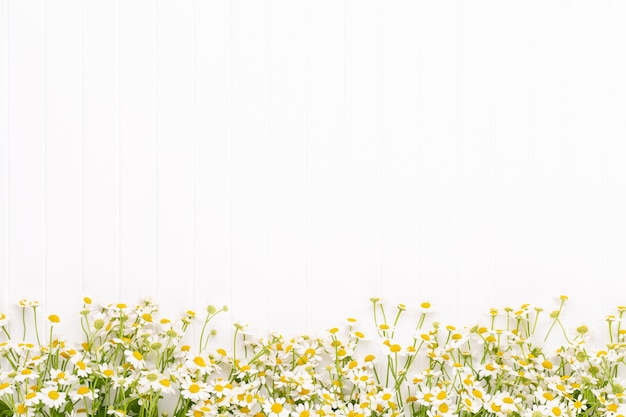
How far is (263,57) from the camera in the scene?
4.78 ft

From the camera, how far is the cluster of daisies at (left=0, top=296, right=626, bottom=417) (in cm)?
134

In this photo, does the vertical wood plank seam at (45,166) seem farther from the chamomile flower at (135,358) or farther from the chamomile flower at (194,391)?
the chamomile flower at (194,391)

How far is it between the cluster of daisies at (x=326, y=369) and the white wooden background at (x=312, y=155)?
0.17 ft

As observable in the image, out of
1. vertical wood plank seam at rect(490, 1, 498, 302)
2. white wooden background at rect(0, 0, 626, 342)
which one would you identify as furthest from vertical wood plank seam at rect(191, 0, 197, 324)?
vertical wood plank seam at rect(490, 1, 498, 302)

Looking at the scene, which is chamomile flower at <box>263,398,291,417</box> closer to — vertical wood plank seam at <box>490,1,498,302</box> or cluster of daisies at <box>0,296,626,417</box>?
cluster of daisies at <box>0,296,626,417</box>

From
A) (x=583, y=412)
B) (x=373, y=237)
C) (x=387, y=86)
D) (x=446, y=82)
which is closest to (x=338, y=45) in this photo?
(x=387, y=86)

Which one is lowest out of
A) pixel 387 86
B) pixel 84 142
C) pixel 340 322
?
pixel 340 322

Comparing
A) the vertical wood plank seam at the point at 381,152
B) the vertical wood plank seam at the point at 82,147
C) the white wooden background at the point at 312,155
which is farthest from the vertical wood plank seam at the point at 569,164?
the vertical wood plank seam at the point at 82,147

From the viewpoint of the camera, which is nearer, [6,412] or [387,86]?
[6,412]

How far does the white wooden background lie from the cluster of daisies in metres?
0.05

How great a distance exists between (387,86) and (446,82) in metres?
0.13

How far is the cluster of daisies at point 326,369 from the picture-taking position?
4.41 feet

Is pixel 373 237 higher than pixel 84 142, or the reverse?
pixel 84 142

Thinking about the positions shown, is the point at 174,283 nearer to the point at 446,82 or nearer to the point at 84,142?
the point at 84,142
